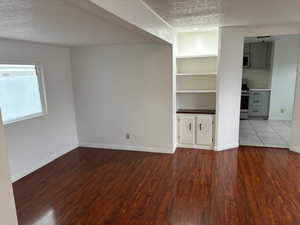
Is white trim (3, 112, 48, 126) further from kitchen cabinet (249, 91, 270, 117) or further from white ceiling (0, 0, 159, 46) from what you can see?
kitchen cabinet (249, 91, 270, 117)

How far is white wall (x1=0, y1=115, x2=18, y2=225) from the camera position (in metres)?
0.94

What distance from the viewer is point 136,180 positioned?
3.34 m

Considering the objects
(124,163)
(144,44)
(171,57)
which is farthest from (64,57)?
(124,163)

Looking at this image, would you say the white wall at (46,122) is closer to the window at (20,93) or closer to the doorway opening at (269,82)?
the window at (20,93)

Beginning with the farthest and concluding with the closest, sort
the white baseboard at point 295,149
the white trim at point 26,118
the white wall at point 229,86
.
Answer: the white baseboard at point 295,149 < the white wall at point 229,86 < the white trim at point 26,118

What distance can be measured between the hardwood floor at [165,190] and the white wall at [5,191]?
5.23 feet

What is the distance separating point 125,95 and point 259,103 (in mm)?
4580

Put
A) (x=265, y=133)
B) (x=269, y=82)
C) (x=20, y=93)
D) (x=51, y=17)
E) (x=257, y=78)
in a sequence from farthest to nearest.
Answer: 1. (x=257, y=78)
2. (x=269, y=82)
3. (x=265, y=133)
4. (x=20, y=93)
5. (x=51, y=17)

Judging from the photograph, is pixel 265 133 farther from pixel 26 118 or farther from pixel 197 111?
pixel 26 118

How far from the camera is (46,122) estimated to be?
3.98 m

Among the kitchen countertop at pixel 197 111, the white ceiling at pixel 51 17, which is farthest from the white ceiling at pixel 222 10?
the kitchen countertop at pixel 197 111

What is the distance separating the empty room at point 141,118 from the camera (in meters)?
2.48

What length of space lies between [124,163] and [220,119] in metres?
2.02

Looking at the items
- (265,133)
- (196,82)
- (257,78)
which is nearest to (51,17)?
(196,82)
